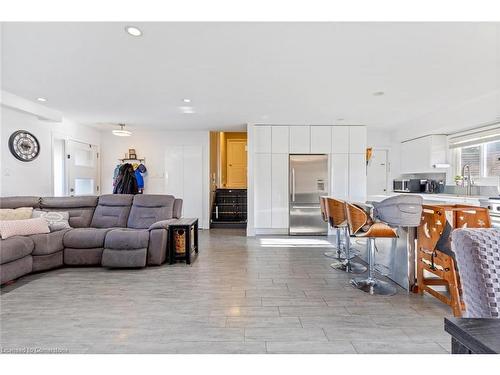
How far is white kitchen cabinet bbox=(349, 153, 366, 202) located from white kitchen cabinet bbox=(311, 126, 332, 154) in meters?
0.58

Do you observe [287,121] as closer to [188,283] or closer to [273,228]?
[273,228]

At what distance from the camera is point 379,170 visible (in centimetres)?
675

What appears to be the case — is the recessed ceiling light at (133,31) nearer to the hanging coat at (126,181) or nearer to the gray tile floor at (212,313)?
the gray tile floor at (212,313)

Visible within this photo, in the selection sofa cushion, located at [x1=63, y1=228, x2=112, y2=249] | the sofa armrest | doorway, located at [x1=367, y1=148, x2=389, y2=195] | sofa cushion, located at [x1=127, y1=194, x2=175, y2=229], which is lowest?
sofa cushion, located at [x1=63, y1=228, x2=112, y2=249]

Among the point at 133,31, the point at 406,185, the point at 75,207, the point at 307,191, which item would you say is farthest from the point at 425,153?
the point at 75,207

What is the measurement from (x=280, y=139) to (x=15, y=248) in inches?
187

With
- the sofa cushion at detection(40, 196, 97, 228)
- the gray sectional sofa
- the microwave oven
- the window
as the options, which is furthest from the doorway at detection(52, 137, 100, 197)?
the window

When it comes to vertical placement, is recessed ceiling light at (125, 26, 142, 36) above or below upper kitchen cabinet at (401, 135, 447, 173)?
above

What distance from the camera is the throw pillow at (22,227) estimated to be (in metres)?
3.18

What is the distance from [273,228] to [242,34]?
171 inches

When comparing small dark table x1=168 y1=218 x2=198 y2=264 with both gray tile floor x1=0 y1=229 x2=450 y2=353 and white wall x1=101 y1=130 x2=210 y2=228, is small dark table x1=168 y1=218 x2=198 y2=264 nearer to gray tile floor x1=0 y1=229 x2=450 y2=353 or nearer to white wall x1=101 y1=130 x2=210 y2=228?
gray tile floor x1=0 y1=229 x2=450 y2=353

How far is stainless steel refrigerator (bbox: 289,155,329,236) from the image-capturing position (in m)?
5.90

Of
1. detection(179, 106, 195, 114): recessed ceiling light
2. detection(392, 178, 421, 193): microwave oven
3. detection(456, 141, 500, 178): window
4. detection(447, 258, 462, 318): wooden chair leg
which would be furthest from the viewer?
detection(392, 178, 421, 193): microwave oven

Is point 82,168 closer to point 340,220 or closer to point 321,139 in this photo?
point 321,139
